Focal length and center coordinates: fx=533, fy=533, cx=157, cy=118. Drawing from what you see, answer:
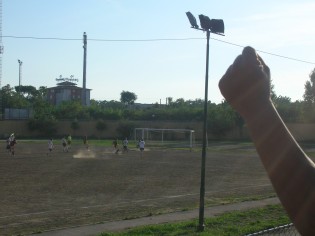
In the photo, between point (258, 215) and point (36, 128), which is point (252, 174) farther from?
point (36, 128)

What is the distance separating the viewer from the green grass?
36.9ft

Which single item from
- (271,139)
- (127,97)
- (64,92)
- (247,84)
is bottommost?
(271,139)

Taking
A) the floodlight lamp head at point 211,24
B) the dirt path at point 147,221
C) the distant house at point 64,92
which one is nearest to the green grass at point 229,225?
the dirt path at point 147,221

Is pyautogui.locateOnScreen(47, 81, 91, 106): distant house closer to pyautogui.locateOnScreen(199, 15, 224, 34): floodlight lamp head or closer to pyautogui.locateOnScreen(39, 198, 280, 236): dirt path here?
pyautogui.locateOnScreen(39, 198, 280, 236): dirt path

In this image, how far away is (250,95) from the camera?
1520 millimetres

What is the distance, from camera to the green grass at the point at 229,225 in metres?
11.2

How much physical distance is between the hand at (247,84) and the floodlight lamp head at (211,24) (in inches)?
382

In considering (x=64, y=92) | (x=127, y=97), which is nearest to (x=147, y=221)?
(x=64, y=92)

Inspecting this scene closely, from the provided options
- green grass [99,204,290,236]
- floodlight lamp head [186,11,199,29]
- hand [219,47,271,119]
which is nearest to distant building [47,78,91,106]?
green grass [99,204,290,236]

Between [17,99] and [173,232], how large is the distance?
12752 centimetres

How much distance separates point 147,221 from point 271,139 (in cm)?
1155

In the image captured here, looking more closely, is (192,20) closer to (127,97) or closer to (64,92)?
(64,92)

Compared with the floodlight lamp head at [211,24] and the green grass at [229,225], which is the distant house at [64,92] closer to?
the green grass at [229,225]

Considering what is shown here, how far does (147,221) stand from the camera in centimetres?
1273
